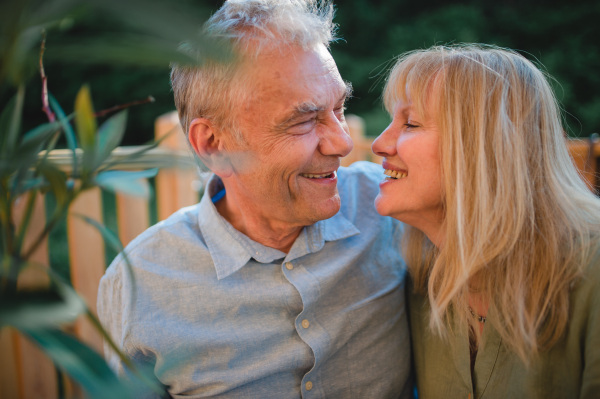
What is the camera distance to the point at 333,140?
147cm

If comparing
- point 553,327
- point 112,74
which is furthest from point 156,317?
point 112,74

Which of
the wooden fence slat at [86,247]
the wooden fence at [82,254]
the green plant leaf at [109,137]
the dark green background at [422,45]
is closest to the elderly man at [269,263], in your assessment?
the wooden fence at [82,254]

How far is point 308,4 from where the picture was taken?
1.65m

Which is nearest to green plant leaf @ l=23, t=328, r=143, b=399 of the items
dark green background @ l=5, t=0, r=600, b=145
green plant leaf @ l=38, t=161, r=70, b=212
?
green plant leaf @ l=38, t=161, r=70, b=212

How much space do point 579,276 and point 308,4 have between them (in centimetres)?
118

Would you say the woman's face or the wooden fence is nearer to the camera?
the woman's face

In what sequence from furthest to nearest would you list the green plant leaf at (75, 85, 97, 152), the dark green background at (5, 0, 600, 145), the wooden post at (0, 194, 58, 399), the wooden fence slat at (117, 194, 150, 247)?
the dark green background at (5, 0, 600, 145) < the wooden fence slat at (117, 194, 150, 247) < the wooden post at (0, 194, 58, 399) < the green plant leaf at (75, 85, 97, 152)

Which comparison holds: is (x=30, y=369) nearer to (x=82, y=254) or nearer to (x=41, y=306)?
(x=82, y=254)

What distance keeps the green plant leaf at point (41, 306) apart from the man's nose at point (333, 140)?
108cm

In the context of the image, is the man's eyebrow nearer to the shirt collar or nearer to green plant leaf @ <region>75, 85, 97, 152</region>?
the shirt collar

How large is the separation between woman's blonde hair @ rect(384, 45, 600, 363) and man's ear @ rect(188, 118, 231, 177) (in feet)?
2.04

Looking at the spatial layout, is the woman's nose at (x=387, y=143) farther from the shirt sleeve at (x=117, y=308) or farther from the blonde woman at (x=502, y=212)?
the shirt sleeve at (x=117, y=308)

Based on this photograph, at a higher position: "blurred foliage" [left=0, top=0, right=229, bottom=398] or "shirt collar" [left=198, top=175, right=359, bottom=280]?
"blurred foliage" [left=0, top=0, right=229, bottom=398]

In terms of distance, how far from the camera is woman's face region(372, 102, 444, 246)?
1.30 meters
